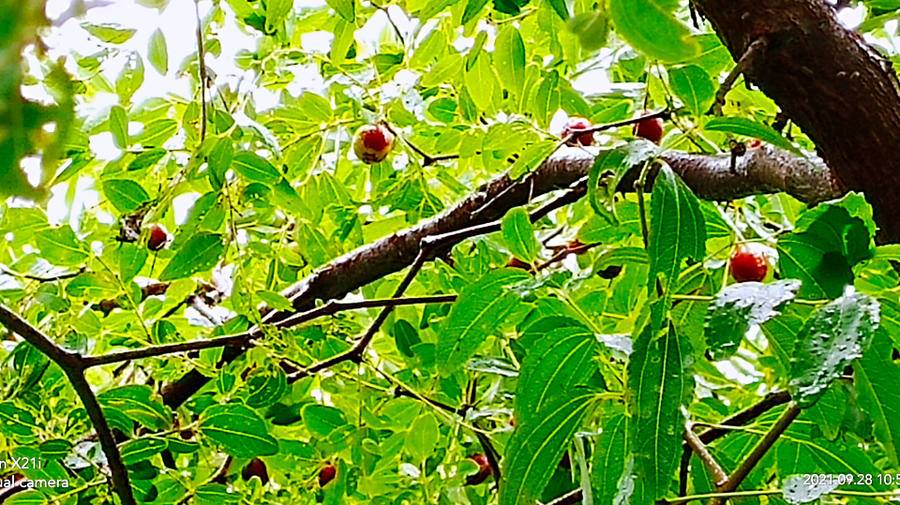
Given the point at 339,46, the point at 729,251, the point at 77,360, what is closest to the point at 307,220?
the point at 339,46

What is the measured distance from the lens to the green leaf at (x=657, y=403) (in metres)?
0.41

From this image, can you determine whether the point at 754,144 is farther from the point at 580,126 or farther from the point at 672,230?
the point at 672,230

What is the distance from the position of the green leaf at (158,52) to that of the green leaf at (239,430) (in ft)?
0.81

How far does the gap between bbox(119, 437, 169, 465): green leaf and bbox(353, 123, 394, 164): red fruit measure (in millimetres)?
317

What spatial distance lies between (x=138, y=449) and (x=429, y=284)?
28 cm

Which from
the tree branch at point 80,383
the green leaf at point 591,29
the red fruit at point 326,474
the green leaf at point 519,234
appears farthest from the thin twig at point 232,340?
the green leaf at point 591,29

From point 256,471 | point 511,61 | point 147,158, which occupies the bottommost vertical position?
point 256,471

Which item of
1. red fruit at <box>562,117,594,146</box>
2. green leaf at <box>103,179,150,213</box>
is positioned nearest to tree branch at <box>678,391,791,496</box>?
red fruit at <box>562,117,594,146</box>

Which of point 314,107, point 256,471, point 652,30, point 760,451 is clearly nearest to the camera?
point 652,30

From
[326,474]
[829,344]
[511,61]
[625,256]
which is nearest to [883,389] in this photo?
[829,344]

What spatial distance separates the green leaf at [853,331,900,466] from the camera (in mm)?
416

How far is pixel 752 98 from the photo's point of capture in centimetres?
74

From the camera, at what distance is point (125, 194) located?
2.48ft

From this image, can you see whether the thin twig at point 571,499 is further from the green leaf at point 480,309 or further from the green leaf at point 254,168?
the green leaf at point 254,168
